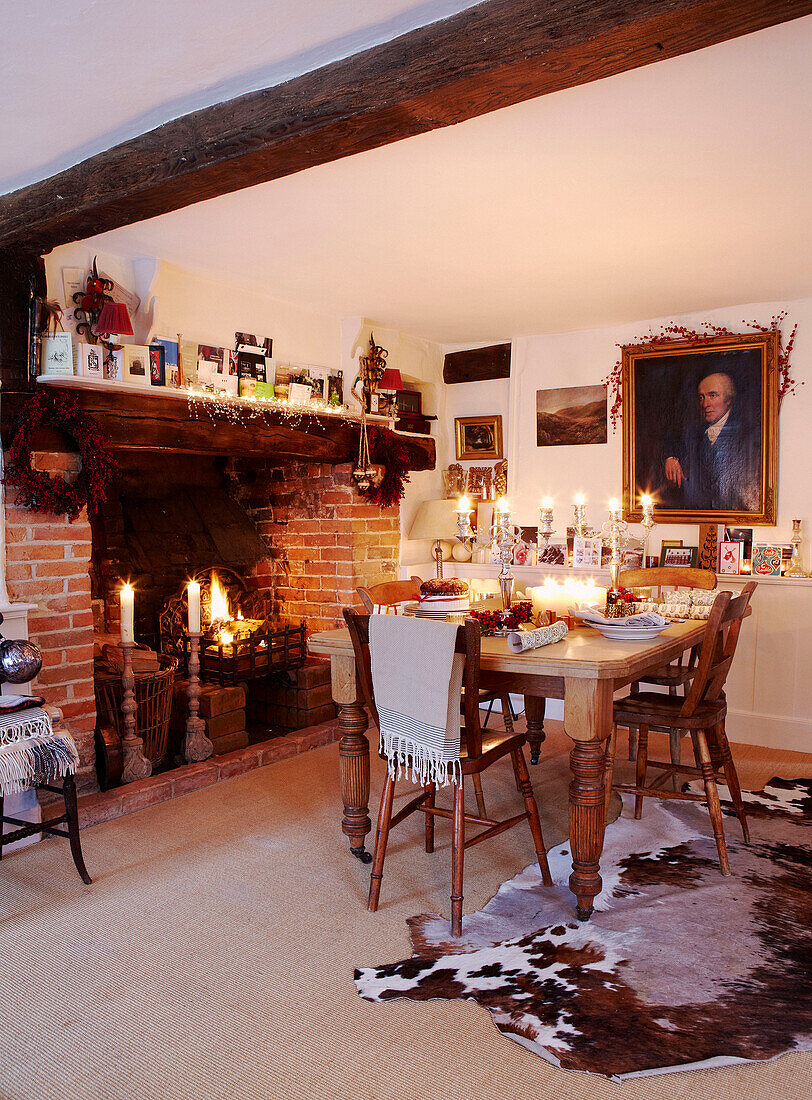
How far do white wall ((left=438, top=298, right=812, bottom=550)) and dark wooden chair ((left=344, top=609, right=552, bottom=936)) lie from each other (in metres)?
2.56

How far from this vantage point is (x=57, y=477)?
129 inches

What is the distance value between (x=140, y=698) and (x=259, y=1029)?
6.65 ft

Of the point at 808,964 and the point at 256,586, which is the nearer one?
the point at 808,964

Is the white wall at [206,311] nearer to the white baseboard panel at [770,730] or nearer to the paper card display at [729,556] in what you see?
the paper card display at [729,556]

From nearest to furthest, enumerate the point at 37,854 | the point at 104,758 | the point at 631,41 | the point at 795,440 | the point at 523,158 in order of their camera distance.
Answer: the point at 631,41 < the point at 523,158 < the point at 37,854 < the point at 104,758 < the point at 795,440

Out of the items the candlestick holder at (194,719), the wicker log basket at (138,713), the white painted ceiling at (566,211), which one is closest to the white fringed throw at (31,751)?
the wicker log basket at (138,713)

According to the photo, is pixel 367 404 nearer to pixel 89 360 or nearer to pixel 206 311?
pixel 206 311

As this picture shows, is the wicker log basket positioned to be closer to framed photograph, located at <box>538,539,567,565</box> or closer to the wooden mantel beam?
the wooden mantel beam

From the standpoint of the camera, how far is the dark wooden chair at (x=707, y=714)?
8.96 ft

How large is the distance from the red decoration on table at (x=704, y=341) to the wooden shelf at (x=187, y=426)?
5.27 feet

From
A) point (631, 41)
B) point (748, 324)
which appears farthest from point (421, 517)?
point (631, 41)

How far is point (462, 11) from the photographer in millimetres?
1840

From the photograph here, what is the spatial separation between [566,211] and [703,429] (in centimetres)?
200

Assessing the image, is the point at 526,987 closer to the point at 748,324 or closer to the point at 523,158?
the point at 523,158
